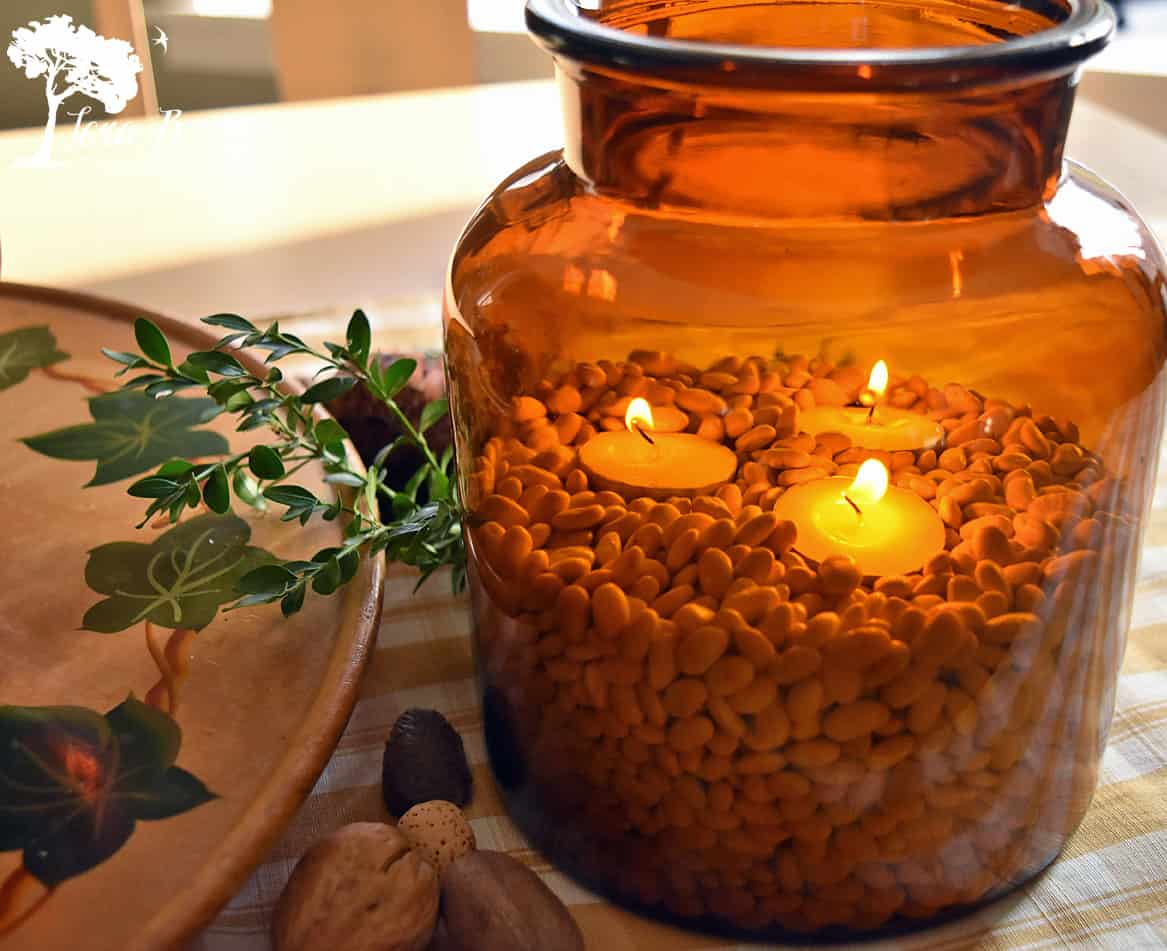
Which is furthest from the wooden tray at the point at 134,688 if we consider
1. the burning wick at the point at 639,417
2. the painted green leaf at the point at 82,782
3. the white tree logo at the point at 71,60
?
the white tree logo at the point at 71,60

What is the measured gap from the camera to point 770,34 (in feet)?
1.23

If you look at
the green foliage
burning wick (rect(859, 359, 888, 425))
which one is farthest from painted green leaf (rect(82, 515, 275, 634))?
burning wick (rect(859, 359, 888, 425))

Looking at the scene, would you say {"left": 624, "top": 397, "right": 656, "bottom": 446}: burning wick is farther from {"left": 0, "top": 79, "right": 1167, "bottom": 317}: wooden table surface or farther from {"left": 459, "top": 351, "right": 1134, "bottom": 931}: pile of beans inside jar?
{"left": 0, "top": 79, "right": 1167, "bottom": 317}: wooden table surface

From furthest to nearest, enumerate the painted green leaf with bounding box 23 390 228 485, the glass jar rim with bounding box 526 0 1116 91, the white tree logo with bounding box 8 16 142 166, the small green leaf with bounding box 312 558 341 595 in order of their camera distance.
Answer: the white tree logo with bounding box 8 16 142 166 < the painted green leaf with bounding box 23 390 228 485 < the small green leaf with bounding box 312 558 341 595 < the glass jar rim with bounding box 526 0 1116 91

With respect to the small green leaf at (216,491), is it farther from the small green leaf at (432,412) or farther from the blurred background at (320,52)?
the blurred background at (320,52)

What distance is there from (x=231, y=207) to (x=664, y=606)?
0.68 meters

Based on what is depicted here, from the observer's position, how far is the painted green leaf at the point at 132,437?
0.49m

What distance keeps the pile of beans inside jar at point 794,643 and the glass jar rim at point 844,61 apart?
8 cm

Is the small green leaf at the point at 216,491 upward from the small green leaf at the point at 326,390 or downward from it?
downward

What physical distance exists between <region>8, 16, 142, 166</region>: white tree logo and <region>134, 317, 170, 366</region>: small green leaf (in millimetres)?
314

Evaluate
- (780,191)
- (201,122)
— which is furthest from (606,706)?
(201,122)

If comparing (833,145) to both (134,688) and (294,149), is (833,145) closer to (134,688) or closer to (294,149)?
(134,688)

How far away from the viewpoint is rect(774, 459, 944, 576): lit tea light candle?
321mm

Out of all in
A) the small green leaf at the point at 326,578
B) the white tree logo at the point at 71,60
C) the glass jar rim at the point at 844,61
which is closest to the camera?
the glass jar rim at the point at 844,61
